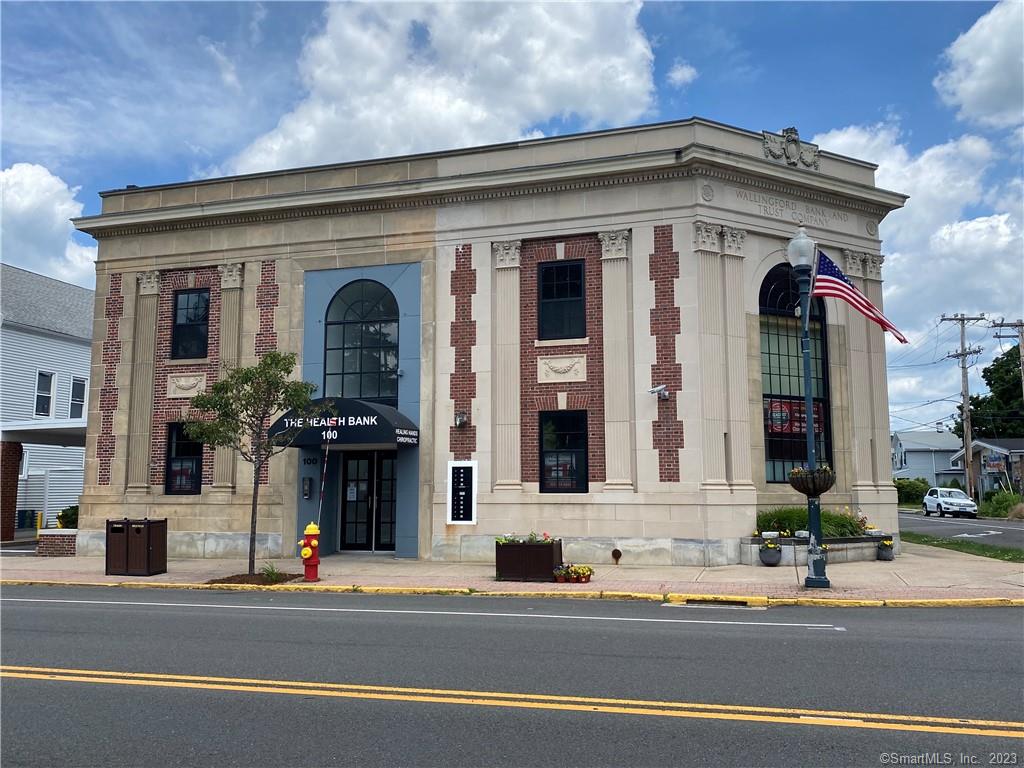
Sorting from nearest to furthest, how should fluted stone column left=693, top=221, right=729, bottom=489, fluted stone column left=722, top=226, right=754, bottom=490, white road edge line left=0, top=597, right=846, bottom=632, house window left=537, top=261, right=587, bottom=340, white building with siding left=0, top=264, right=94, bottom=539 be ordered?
white road edge line left=0, top=597, right=846, bottom=632
fluted stone column left=693, top=221, right=729, bottom=489
fluted stone column left=722, top=226, right=754, bottom=490
house window left=537, top=261, right=587, bottom=340
white building with siding left=0, top=264, right=94, bottom=539

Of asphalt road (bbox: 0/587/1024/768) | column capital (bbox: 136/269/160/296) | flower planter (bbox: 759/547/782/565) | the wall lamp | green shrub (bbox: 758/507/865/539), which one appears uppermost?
column capital (bbox: 136/269/160/296)

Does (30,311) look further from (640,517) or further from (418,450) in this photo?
(640,517)

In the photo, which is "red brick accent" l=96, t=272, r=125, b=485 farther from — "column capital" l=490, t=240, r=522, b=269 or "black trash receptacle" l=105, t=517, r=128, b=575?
"column capital" l=490, t=240, r=522, b=269

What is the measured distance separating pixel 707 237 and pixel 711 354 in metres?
2.68

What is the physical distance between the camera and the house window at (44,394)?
33.6 m

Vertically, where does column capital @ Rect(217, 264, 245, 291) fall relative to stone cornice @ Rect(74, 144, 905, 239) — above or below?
below

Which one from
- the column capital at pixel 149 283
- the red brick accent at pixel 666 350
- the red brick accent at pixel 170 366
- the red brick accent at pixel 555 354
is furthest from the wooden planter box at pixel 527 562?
the column capital at pixel 149 283

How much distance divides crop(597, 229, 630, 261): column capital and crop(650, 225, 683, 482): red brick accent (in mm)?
651

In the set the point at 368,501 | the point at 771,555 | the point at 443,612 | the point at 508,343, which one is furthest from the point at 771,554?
the point at 368,501

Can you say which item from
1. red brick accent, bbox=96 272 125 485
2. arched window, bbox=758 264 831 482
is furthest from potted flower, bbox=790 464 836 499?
red brick accent, bbox=96 272 125 485

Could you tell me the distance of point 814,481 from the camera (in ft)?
46.4

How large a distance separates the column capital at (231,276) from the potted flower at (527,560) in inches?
423

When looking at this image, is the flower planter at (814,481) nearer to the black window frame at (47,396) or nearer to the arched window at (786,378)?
the arched window at (786,378)

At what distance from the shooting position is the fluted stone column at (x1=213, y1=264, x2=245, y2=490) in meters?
21.0
